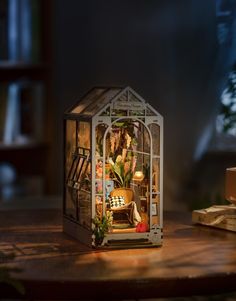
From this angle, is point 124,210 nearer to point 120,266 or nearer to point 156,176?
point 156,176

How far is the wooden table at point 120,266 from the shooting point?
170cm

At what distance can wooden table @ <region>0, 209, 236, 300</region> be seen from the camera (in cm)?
170

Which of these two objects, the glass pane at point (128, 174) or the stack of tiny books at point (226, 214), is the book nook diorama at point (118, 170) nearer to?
the glass pane at point (128, 174)

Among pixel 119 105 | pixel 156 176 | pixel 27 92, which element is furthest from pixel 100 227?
pixel 27 92

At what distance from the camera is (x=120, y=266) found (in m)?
1.83

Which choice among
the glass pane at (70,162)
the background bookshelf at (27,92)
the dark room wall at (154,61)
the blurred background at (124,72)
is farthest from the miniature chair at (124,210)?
the background bookshelf at (27,92)

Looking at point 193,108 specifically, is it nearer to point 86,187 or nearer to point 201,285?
point 86,187

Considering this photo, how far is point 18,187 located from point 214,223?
222cm

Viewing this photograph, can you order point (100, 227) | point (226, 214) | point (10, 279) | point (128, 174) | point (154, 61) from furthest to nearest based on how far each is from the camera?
point (154, 61), point (226, 214), point (128, 174), point (100, 227), point (10, 279)

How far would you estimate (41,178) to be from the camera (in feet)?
14.2

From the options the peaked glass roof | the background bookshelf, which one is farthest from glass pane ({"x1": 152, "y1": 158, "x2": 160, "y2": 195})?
the background bookshelf

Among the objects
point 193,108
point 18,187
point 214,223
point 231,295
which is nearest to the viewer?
point 231,295

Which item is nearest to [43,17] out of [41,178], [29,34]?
[29,34]

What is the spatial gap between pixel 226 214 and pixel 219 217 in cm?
2
